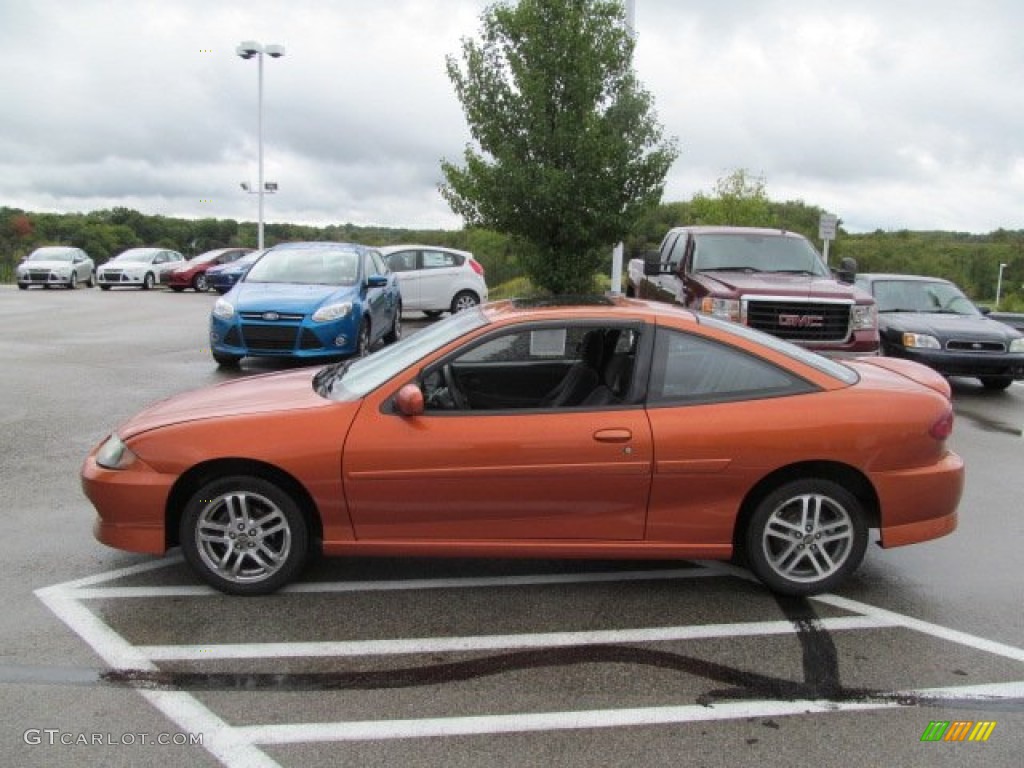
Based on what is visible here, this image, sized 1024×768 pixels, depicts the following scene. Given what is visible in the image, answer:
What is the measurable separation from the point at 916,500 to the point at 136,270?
1124 inches

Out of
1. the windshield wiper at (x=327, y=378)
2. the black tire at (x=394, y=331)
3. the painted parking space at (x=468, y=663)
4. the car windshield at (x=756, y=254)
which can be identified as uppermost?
the car windshield at (x=756, y=254)

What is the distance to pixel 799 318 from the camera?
890cm

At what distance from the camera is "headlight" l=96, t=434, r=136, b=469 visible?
13.5ft

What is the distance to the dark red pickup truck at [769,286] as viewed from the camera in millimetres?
8875

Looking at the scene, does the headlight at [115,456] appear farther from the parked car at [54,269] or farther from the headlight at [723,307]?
the parked car at [54,269]

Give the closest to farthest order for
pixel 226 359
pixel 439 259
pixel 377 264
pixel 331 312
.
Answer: pixel 331 312, pixel 226 359, pixel 377 264, pixel 439 259

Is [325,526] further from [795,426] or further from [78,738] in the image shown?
[795,426]

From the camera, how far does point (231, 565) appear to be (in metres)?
4.18

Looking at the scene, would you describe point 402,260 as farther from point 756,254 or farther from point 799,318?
point 799,318

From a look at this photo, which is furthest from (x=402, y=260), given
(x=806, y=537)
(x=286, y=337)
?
(x=806, y=537)

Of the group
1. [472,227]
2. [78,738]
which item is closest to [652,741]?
[78,738]

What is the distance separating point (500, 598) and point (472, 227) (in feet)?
30.2

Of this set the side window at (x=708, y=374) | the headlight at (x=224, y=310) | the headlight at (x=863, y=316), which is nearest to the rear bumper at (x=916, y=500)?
the side window at (x=708, y=374)

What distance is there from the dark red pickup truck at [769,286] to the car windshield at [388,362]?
433 centimetres
